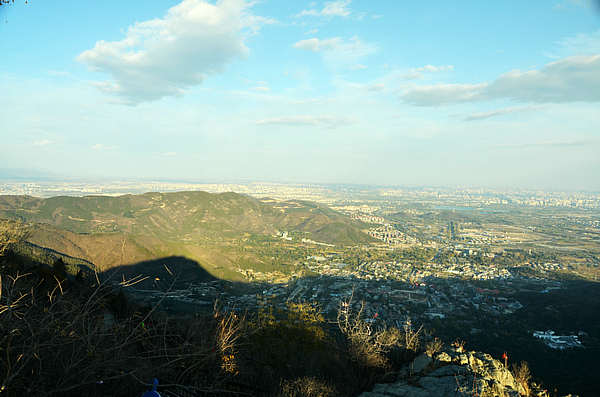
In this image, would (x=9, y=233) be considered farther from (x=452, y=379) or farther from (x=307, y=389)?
(x=452, y=379)

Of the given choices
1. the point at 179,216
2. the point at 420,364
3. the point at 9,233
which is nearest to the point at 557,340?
the point at 420,364

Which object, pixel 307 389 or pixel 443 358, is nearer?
pixel 307 389

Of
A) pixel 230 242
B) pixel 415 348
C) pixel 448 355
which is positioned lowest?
pixel 230 242

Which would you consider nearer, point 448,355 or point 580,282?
point 448,355

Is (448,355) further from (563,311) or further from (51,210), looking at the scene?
(51,210)

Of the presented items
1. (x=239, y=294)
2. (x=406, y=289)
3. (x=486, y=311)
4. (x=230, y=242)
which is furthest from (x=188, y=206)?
(x=486, y=311)

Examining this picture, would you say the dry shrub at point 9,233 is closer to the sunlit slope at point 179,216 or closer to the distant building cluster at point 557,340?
the distant building cluster at point 557,340

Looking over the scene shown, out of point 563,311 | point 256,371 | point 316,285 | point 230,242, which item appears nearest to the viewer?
point 256,371
